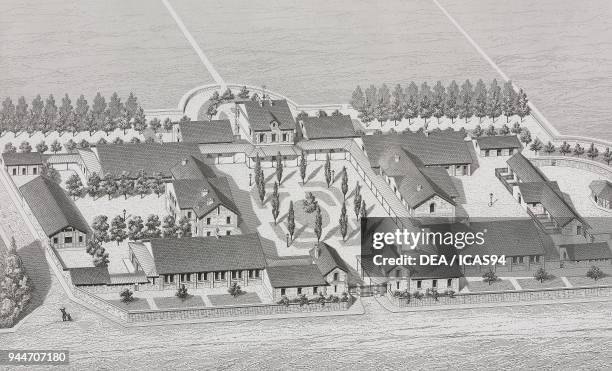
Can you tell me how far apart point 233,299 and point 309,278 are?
9050mm

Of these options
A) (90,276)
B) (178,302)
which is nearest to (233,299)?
(178,302)

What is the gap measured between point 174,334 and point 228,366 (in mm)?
9491

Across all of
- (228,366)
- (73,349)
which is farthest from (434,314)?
(73,349)

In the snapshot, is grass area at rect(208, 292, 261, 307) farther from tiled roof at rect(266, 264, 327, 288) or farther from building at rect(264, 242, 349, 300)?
tiled roof at rect(266, 264, 327, 288)

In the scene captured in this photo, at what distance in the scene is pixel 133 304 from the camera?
194 m

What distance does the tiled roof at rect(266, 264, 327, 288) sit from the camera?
194125 millimetres

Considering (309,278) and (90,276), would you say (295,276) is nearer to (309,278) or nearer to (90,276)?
(309,278)

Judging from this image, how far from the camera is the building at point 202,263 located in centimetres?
19700

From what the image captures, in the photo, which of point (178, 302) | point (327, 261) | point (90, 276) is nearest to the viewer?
point (178, 302)

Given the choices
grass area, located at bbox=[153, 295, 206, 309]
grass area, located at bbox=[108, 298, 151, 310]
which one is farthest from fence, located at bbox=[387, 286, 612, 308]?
grass area, located at bbox=[108, 298, 151, 310]

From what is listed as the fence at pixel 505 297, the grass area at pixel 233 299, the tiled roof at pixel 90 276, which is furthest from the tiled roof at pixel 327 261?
the tiled roof at pixel 90 276

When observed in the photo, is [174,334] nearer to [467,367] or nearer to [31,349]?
[31,349]

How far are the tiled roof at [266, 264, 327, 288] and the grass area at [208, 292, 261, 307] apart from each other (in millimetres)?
3089

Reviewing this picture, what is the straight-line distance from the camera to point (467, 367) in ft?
592
